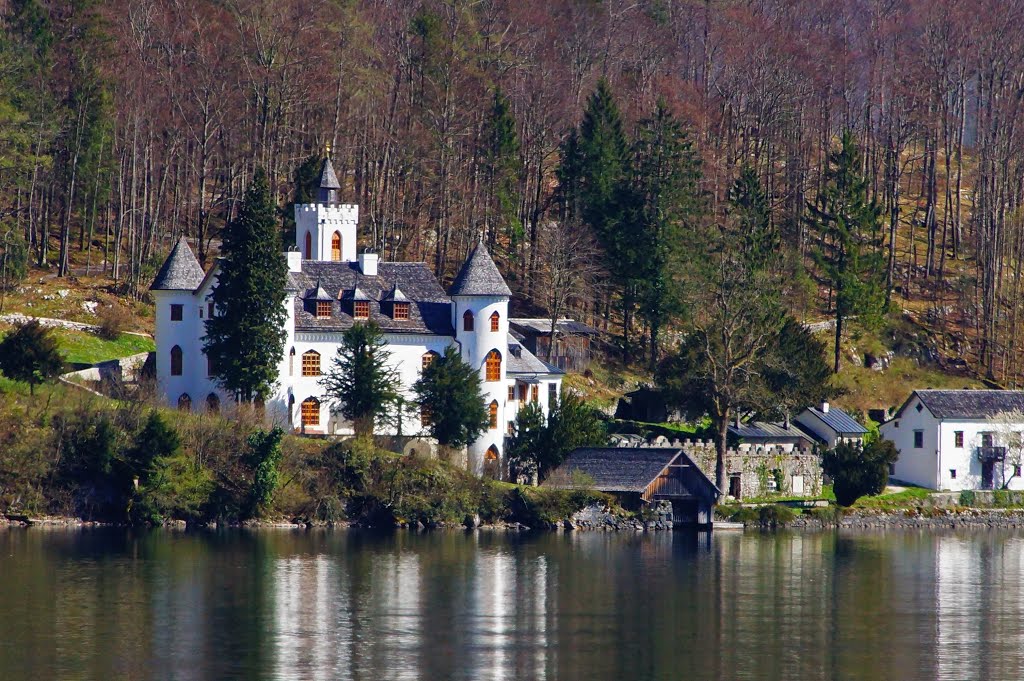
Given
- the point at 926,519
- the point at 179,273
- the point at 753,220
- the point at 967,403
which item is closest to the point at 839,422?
the point at 967,403

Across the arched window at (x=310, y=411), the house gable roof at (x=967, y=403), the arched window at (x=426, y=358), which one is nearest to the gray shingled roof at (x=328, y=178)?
the arched window at (x=426, y=358)

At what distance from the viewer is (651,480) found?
7156 centimetres

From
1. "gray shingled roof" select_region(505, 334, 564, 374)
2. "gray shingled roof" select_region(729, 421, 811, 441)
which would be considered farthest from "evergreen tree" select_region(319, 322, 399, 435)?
"gray shingled roof" select_region(729, 421, 811, 441)

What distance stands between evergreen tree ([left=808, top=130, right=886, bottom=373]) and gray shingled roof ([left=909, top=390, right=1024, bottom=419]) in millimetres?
9094

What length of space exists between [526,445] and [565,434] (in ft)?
5.46

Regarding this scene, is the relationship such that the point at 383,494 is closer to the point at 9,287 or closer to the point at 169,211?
the point at 9,287

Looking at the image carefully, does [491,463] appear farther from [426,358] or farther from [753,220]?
[753,220]

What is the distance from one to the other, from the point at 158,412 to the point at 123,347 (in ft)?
39.1

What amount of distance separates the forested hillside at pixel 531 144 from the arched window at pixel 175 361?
386 inches

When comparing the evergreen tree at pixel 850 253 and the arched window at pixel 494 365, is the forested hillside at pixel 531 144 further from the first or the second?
the arched window at pixel 494 365

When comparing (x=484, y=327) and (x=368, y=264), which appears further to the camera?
(x=368, y=264)

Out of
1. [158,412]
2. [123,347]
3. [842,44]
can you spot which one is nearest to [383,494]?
[158,412]

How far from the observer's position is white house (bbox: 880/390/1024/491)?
8175cm

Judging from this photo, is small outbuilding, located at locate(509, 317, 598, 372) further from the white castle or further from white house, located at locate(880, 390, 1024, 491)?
white house, located at locate(880, 390, 1024, 491)
